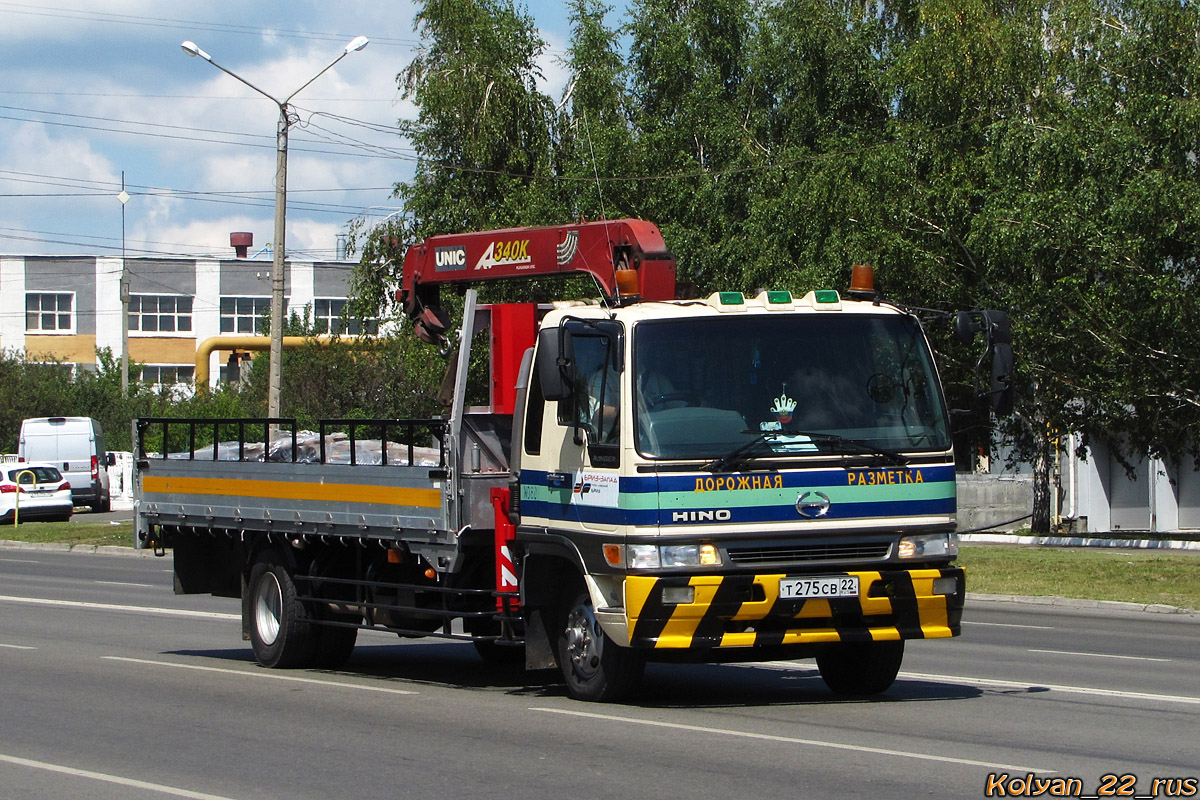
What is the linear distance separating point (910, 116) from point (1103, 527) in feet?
39.0

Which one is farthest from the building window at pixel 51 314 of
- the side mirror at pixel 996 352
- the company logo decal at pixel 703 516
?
the side mirror at pixel 996 352

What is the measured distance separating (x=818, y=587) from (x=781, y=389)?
1.25m

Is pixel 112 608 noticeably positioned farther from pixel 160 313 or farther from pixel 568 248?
pixel 160 313

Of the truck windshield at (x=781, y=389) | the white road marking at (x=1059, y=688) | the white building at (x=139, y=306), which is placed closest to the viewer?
the truck windshield at (x=781, y=389)

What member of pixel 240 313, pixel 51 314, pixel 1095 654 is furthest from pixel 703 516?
pixel 51 314

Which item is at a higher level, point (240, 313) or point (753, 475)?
point (240, 313)

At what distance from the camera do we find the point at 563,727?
9312 millimetres

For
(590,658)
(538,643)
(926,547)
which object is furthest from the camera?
(538,643)

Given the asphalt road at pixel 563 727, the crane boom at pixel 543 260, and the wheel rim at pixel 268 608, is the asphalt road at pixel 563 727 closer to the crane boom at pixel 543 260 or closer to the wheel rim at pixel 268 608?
the wheel rim at pixel 268 608

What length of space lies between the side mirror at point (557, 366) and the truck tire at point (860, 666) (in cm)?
246

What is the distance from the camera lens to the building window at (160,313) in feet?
286

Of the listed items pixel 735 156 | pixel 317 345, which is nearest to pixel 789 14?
pixel 735 156

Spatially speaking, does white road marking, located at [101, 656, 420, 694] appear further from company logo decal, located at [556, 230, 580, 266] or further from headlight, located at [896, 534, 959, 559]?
headlight, located at [896, 534, 959, 559]

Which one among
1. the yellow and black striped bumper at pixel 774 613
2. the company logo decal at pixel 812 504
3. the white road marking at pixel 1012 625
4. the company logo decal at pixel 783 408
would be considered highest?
the company logo decal at pixel 783 408
